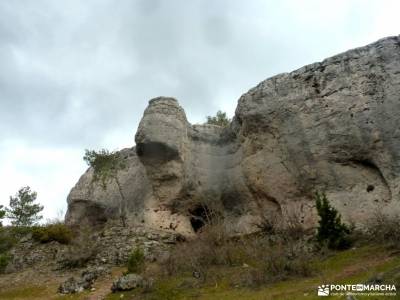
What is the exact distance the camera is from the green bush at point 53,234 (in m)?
23.6

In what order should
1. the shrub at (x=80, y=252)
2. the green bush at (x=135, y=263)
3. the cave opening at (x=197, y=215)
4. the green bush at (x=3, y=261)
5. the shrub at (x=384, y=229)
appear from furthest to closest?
1. the cave opening at (x=197, y=215)
2. the shrub at (x=80, y=252)
3. the green bush at (x=3, y=261)
4. the green bush at (x=135, y=263)
5. the shrub at (x=384, y=229)

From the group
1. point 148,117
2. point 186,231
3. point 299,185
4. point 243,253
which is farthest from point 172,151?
point 243,253

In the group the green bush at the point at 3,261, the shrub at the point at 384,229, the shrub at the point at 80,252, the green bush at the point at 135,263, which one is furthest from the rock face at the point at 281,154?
the green bush at the point at 3,261

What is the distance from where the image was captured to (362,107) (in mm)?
20125

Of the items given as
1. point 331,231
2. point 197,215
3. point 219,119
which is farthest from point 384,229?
point 219,119

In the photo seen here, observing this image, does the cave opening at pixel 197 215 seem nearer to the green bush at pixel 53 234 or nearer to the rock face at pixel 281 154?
the rock face at pixel 281 154

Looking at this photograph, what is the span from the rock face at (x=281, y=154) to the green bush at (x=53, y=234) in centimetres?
335

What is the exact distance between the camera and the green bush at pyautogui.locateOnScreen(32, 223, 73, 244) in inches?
929

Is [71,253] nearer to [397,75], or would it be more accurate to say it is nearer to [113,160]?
[113,160]

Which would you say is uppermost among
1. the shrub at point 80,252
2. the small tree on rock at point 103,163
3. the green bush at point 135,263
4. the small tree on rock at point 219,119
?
the small tree on rock at point 219,119

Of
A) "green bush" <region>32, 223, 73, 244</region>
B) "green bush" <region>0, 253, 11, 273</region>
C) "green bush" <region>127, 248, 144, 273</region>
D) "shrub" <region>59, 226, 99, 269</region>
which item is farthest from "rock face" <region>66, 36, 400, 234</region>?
"green bush" <region>0, 253, 11, 273</region>

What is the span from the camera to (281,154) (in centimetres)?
2227

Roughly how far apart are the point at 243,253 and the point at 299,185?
5081 millimetres

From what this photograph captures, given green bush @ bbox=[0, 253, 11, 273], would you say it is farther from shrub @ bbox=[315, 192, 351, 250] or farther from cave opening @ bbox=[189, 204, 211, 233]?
shrub @ bbox=[315, 192, 351, 250]
